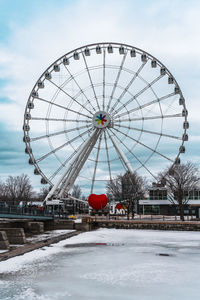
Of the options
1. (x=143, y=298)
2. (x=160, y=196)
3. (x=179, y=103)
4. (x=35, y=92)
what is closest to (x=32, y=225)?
(x=35, y=92)

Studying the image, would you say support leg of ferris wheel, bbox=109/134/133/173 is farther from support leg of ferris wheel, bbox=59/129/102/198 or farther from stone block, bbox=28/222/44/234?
stone block, bbox=28/222/44/234

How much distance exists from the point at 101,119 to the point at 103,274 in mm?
28998

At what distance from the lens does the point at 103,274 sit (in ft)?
62.6

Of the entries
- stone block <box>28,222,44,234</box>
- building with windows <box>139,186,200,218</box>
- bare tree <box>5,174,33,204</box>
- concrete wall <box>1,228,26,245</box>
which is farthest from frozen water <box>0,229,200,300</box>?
bare tree <box>5,174,33,204</box>

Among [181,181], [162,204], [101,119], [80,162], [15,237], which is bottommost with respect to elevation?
[15,237]

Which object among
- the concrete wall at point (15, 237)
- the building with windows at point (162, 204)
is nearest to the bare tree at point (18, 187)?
the building with windows at point (162, 204)

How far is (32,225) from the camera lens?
4328cm

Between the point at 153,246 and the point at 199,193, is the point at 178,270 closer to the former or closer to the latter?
the point at 153,246

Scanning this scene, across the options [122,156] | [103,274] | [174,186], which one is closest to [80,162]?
[122,156]

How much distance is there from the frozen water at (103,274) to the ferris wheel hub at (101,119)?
2000 cm

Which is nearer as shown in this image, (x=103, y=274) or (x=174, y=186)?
(x=103, y=274)

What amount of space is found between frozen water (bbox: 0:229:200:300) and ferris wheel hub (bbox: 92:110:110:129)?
20000 millimetres

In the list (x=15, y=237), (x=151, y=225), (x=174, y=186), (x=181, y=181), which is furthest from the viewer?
(x=181, y=181)

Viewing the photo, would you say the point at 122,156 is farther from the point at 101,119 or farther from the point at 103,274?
the point at 103,274
